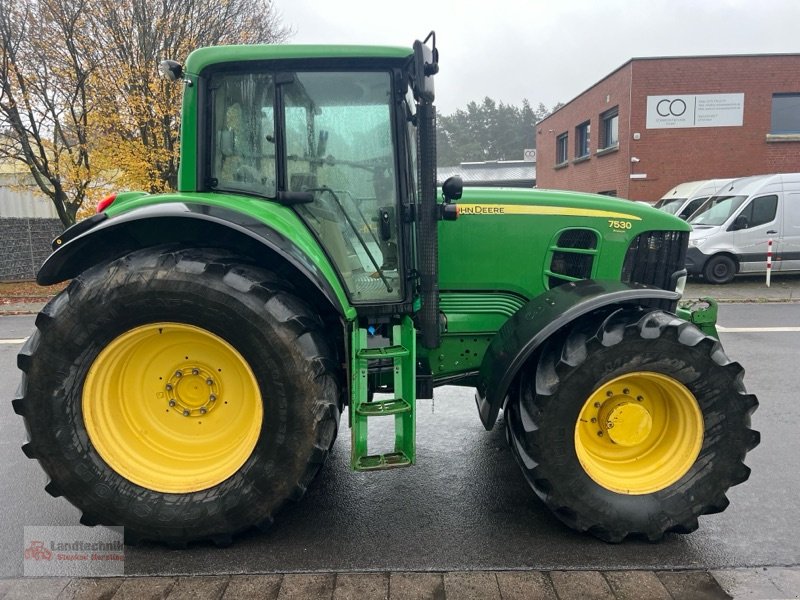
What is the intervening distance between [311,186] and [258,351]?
878 mm

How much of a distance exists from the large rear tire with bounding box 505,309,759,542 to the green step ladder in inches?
21.0

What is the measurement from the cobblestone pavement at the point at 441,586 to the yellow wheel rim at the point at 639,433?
450mm

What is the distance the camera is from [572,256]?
347cm

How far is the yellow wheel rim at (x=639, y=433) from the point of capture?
9.39 ft

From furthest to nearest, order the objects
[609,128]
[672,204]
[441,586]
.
→ [609,128]
[672,204]
[441,586]

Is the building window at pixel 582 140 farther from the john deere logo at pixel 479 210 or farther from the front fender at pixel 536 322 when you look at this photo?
the front fender at pixel 536 322

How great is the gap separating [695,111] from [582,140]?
6510 millimetres

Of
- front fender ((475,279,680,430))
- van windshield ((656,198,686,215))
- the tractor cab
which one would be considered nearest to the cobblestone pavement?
front fender ((475,279,680,430))

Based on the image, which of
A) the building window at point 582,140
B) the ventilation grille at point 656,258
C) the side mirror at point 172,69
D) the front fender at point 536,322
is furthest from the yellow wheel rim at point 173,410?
the building window at point 582,140

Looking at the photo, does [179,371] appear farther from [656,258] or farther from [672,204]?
[672,204]

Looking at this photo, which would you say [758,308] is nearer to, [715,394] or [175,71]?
[715,394]

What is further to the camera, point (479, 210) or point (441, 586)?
point (479, 210)

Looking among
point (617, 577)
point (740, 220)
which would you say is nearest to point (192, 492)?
point (617, 577)

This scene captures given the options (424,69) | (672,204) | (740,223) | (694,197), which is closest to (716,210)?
(740,223)
